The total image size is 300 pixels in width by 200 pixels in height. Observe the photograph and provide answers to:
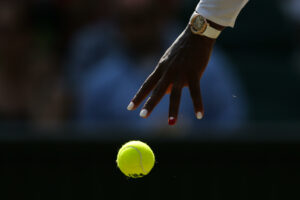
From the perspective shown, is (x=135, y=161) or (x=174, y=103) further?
(x=135, y=161)

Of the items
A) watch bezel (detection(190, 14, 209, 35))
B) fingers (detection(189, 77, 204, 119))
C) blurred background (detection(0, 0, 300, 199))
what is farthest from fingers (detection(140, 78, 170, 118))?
blurred background (detection(0, 0, 300, 199))

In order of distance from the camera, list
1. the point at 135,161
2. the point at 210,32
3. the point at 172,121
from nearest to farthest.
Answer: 1. the point at 172,121
2. the point at 210,32
3. the point at 135,161

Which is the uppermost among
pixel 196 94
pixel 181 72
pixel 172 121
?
pixel 181 72

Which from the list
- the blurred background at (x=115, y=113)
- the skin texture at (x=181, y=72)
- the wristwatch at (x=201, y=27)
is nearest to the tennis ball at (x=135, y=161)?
the skin texture at (x=181, y=72)

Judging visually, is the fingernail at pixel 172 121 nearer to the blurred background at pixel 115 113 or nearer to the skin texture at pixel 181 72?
the skin texture at pixel 181 72

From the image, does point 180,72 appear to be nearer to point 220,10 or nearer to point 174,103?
point 174,103

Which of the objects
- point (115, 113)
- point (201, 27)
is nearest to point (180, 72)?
point (201, 27)

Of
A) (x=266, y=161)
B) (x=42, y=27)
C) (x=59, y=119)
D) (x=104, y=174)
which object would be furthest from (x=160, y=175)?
(x=42, y=27)

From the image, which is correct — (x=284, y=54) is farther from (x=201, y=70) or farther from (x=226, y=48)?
(x=201, y=70)
